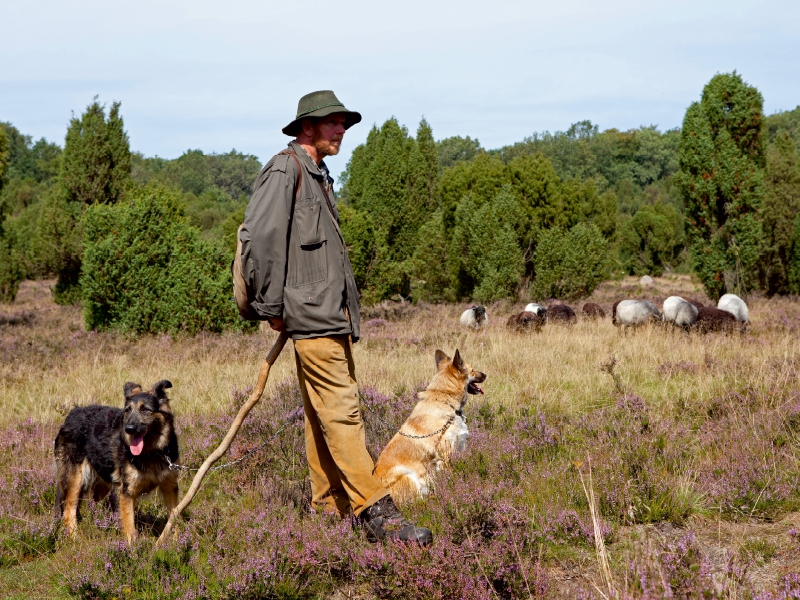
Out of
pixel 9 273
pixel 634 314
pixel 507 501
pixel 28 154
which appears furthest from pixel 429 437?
pixel 28 154

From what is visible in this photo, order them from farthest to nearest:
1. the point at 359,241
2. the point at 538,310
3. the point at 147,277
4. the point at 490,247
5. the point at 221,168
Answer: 1. the point at 221,168
2. the point at 490,247
3. the point at 359,241
4. the point at 538,310
5. the point at 147,277

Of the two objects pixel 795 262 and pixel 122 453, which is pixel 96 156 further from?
pixel 795 262

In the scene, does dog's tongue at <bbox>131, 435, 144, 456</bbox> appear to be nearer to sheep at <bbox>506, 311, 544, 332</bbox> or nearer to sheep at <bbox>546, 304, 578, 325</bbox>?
sheep at <bbox>506, 311, 544, 332</bbox>

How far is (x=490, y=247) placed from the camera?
24.4 metres

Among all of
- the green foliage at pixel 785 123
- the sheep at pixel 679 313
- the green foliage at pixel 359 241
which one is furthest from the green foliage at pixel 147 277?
the green foliage at pixel 785 123

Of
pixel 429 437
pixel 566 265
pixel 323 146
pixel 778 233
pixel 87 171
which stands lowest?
pixel 429 437

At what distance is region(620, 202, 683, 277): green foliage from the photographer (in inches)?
1916

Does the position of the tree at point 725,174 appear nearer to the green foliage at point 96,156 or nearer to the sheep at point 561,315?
the sheep at point 561,315

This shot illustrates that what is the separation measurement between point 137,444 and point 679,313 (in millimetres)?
12117

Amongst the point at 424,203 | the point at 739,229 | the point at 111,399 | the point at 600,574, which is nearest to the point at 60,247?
the point at 424,203

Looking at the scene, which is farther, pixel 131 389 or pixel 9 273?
pixel 9 273

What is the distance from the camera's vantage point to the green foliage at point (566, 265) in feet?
81.7

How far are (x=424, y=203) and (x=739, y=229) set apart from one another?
15349mm

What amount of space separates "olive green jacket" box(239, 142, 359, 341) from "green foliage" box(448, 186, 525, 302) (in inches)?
781
